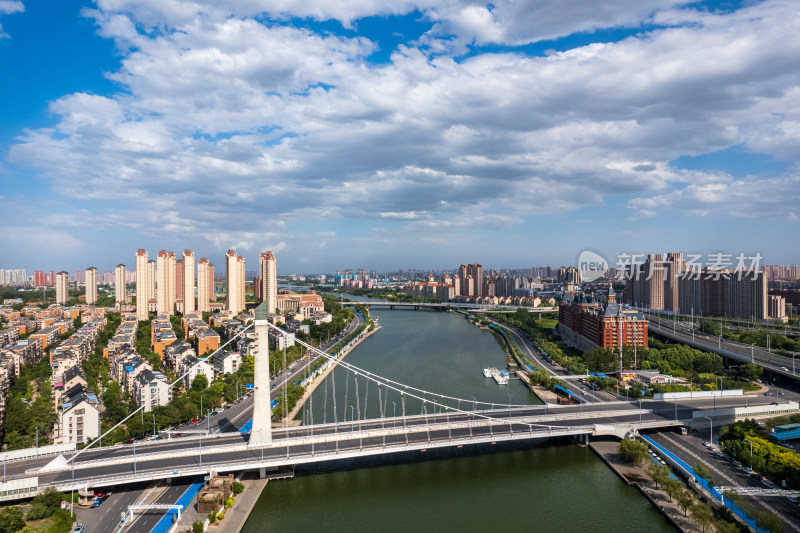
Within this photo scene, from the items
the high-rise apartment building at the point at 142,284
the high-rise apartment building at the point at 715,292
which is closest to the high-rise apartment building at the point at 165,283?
the high-rise apartment building at the point at 142,284

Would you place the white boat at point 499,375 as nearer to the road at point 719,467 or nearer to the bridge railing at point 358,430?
the bridge railing at point 358,430

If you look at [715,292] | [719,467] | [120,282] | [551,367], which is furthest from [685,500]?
[120,282]

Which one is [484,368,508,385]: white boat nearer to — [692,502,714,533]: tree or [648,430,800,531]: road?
[648,430,800,531]: road

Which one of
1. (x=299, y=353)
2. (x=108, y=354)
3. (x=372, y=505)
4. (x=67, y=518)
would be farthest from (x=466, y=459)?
(x=108, y=354)

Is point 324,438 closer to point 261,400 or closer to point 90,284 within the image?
point 261,400

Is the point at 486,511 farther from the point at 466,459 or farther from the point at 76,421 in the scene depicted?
the point at 76,421

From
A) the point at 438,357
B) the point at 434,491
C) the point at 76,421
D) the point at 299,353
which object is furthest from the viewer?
the point at 438,357

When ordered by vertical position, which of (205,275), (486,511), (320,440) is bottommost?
(486,511)
